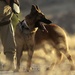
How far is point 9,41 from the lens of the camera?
27.1ft

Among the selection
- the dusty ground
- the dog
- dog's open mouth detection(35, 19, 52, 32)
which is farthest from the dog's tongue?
the dusty ground

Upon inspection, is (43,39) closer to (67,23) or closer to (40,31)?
(40,31)

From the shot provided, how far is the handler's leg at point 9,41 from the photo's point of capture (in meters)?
8.24

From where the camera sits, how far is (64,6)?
28.5 meters

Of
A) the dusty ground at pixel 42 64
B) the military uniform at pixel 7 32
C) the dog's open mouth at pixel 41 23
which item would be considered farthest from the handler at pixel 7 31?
the dog's open mouth at pixel 41 23

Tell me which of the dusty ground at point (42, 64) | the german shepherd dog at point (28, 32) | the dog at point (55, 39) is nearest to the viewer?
the dusty ground at point (42, 64)

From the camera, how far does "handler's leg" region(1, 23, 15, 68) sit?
8242 mm

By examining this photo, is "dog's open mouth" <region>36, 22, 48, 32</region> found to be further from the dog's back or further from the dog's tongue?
the dog's back

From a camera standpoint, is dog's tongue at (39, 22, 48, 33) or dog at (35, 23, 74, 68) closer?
dog's tongue at (39, 22, 48, 33)

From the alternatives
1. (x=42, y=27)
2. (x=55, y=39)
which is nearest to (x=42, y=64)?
(x=55, y=39)

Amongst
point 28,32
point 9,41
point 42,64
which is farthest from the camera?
point 42,64

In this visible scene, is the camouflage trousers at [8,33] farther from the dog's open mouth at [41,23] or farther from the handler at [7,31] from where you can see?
the dog's open mouth at [41,23]

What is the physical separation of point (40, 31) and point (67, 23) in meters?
12.0

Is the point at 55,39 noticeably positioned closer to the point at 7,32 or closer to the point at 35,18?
the point at 35,18
